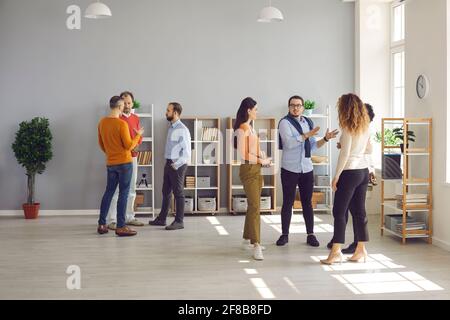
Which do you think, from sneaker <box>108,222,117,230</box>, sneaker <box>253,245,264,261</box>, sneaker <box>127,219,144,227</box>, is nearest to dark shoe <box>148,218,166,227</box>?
sneaker <box>127,219,144,227</box>

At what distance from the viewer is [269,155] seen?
9422 millimetres

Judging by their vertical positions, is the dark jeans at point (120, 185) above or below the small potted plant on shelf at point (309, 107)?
below

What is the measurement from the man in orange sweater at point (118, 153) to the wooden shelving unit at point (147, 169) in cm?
159

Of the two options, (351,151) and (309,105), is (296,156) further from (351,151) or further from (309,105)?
(309,105)

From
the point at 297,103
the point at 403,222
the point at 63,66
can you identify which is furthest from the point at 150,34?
the point at 403,222

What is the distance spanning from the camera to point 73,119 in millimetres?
9086

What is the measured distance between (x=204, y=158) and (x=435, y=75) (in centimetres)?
382

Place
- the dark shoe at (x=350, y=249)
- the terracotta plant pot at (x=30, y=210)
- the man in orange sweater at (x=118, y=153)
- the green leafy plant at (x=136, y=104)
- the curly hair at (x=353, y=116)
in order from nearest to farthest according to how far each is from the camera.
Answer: the curly hair at (x=353, y=116) < the dark shoe at (x=350, y=249) < the man in orange sweater at (x=118, y=153) < the terracotta plant pot at (x=30, y=210) < the green leafy plant at (x=136, y=104)

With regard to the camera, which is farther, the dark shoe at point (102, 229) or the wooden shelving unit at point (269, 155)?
the wooden shelving unit at point (269, 155)

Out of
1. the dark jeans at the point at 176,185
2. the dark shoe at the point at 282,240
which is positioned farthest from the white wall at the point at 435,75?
the dark jeans at the point at 176,185

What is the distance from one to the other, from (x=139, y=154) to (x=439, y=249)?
4.57m

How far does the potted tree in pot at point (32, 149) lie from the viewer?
852 centimetres

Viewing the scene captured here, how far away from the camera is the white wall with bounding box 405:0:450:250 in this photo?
6.45 metres

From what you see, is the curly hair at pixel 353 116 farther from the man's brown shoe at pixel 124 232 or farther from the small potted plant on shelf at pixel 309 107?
the small potted plant on shelf at pixel 309 107
